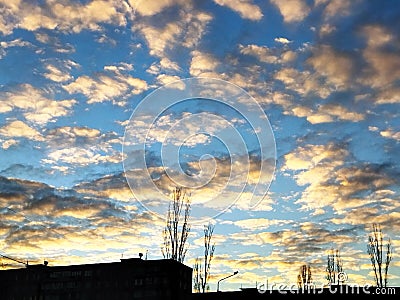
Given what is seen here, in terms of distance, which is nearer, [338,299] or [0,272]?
[338,299]

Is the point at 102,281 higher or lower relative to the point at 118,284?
higher

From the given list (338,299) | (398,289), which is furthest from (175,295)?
(398,289)

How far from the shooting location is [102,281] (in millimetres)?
95562

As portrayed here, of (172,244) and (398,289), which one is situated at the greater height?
(172,244)

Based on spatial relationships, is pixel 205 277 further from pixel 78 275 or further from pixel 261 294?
pixel 78 275

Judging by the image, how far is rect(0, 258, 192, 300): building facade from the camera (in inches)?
3583

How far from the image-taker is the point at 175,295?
89.9 m

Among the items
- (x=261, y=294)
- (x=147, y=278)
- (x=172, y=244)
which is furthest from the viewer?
(x=147, y=278)

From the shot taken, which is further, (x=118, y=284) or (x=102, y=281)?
(x=102, y=281)

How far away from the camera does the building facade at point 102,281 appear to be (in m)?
91.0

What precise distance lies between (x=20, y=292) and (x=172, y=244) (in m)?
46.8

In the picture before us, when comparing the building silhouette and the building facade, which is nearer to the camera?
the building silhouette

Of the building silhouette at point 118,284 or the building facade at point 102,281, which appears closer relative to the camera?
the building silhouette at point 118,284

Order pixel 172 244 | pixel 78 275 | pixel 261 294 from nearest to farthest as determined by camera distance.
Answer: pixel 172 244, pixel 261 294, pixel 78 275
